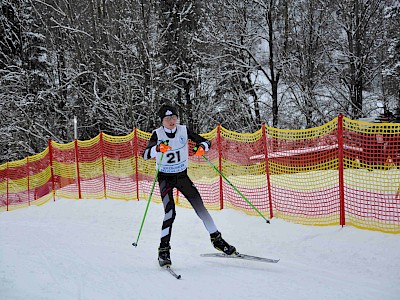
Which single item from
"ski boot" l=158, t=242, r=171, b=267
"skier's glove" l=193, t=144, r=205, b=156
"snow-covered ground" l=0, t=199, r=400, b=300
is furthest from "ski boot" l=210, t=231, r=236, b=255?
"skier's glove" l=193, t=144, r=205, b=156

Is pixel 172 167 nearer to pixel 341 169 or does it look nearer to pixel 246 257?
pixel 246 257

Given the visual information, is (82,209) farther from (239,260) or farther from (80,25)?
(80,25)

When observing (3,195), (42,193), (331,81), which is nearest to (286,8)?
(331,81)

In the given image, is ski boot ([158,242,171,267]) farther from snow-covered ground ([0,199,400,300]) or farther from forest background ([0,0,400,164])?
forest background ([0,0,400,164])

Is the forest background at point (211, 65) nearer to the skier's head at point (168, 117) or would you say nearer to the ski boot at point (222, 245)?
the skier's head at point (168, 117)

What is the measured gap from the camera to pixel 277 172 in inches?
293

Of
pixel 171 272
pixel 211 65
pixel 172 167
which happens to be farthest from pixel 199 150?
pixel 211 65

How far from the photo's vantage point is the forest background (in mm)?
19984

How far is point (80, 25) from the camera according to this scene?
2308cm

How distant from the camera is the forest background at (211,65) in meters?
20.0

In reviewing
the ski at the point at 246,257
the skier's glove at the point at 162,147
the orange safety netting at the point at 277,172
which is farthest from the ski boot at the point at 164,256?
the orange safety netting at the point at 277,172

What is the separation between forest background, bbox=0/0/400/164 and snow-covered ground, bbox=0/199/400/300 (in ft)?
44.9

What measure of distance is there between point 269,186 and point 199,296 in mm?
3385

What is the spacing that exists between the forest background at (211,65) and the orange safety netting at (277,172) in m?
8.59
